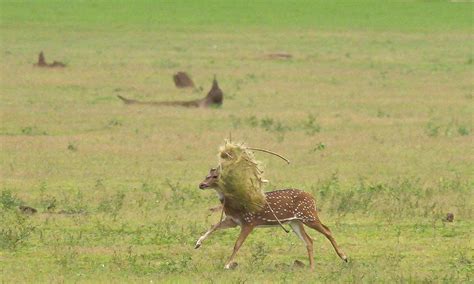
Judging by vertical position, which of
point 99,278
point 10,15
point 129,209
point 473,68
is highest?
point 99,278

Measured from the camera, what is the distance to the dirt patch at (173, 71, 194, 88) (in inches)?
1262

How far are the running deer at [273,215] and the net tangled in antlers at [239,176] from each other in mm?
111

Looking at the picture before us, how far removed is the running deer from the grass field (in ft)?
1.15

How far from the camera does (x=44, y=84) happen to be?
3269cm

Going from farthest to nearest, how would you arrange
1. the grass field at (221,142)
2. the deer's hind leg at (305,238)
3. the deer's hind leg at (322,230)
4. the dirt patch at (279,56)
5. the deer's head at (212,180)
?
1. the dirt patch at (279,56)
2. the grass field at (221,142)
3. the deer's hind leg at (322,230)
4. the deer's hind leg at (305,238)
5. the deer's head at (212,180)

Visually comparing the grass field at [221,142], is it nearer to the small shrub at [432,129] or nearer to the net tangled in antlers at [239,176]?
the small shrub at [432,129]

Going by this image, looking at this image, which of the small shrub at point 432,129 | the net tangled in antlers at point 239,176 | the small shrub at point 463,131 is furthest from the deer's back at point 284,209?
the small shrub at point 463,131

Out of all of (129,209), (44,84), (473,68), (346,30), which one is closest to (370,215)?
(129,209)

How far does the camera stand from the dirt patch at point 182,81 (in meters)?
32.1

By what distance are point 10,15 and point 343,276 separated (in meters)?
47.1

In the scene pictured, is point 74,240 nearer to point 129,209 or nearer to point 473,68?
point 129,209

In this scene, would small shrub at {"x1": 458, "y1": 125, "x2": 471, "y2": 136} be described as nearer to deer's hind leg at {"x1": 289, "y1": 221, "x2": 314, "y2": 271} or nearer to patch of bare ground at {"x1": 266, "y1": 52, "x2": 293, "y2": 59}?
deer's hind leg at {"x1": 289, "y1": 221, "x2": 314, "y2": 271}

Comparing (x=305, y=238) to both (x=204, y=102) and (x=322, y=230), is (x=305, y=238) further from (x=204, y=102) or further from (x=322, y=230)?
(x=204, y=102)

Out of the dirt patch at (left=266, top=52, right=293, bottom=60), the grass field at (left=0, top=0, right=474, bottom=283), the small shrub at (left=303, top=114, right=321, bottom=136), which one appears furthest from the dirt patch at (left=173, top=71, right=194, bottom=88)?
the dirt patch at (left=266, top=52, right=293, bottom=60)
